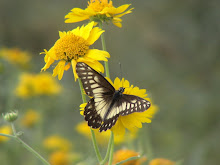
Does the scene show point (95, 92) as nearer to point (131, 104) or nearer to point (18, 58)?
point (131, 104)

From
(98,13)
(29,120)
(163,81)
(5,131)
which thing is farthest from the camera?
(163,81)

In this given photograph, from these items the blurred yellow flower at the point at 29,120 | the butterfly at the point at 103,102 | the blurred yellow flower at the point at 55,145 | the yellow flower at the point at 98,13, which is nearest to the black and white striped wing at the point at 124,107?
the butterfly at the point at 103,102

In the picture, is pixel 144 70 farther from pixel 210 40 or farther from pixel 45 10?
pixel 45 10

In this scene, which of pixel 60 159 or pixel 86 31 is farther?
pixel 60 159

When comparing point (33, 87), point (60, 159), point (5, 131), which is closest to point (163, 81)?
point (33, 87)

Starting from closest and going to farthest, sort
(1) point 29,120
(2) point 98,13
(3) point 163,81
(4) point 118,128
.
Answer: (4) point 118,128 → (2) point 98,13 → (1) point 29,120 → (3) point 163,81


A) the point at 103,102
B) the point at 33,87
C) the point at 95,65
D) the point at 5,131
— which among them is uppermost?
the point at 33,87

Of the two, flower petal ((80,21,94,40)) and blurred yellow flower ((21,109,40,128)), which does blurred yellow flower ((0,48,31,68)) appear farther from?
flower petal ((80,21,94,40))

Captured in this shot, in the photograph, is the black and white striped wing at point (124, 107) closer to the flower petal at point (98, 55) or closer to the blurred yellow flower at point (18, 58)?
the flower petal at point (98, 55)
